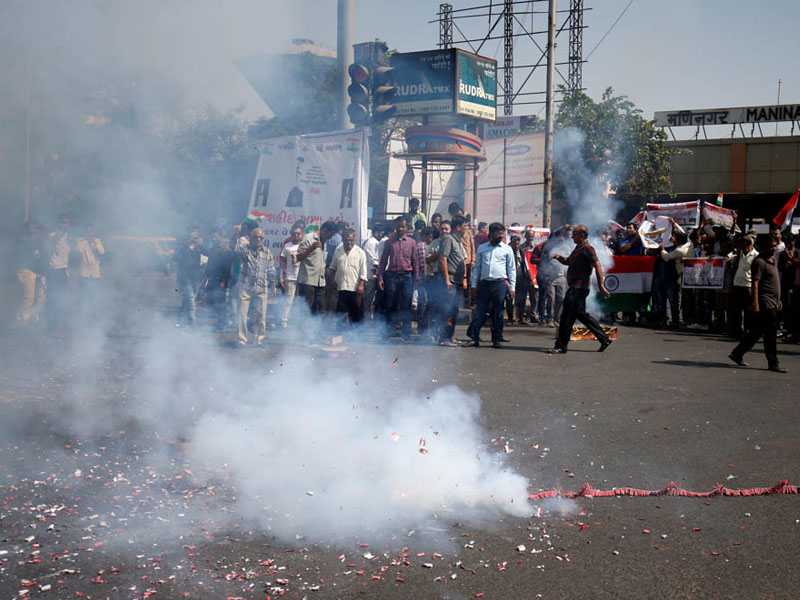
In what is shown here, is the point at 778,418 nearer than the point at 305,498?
No

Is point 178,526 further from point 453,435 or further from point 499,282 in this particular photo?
point 499,282

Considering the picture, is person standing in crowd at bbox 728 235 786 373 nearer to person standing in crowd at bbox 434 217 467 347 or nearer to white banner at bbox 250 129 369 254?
person standing in crowd at bbox 434 217 467 347

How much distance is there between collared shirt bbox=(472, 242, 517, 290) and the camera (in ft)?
35.2

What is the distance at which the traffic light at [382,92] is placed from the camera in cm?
1077

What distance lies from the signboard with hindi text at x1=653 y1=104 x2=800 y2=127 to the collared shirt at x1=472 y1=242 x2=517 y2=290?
30746mm

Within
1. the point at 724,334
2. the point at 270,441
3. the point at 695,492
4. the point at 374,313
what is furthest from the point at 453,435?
the point at 724,334

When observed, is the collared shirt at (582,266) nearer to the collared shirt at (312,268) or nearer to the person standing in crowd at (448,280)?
the person standing in crowd at (448,280)

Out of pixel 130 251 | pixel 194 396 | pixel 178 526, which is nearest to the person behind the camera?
pixel 178 526

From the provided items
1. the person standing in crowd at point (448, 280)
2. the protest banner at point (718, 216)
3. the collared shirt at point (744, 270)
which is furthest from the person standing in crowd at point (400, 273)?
the protest banner at point (718, 216)

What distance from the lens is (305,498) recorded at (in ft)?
14.1

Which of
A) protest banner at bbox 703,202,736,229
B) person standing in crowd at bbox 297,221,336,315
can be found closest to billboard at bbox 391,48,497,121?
protest banner at bbox 703,202,736,229

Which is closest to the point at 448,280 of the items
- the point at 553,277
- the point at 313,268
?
the point at 313,268

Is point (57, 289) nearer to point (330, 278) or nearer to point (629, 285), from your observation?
point (330, 278)

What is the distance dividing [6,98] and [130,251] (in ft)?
18.1
